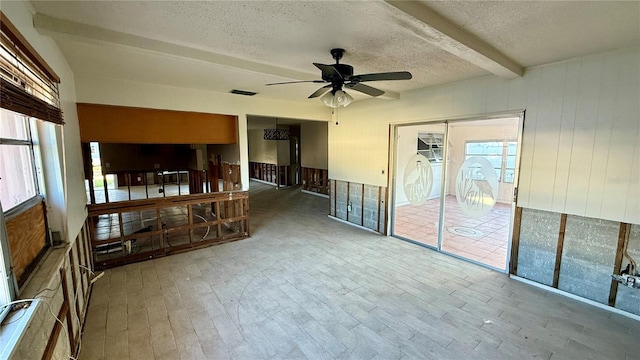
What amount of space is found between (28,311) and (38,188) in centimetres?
123

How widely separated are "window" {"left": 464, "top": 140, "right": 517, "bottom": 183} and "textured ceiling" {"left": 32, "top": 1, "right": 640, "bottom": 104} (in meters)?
1.02

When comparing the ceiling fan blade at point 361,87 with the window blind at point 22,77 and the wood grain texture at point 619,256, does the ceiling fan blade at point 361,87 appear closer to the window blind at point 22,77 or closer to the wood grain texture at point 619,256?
the window blind at point 22,77

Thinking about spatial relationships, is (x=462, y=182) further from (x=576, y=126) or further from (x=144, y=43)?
(x=144, y=43)

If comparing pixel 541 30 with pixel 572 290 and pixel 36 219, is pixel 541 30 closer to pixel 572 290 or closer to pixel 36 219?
pixel 572 290

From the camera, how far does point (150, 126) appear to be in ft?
13.9

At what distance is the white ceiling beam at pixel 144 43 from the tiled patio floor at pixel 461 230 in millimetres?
3280

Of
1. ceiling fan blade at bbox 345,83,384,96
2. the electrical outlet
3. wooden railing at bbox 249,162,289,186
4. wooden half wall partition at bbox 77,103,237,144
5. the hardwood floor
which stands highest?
ceiling fan blade at bbox 345,83,384,96

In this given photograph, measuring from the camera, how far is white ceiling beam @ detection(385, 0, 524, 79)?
1.77 m

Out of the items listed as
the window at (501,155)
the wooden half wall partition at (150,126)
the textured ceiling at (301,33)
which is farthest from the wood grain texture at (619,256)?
Answer: the wooden half wall partition at (150,126)

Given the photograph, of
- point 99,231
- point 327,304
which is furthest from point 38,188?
point 99,231

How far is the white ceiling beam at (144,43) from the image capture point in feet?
6.68

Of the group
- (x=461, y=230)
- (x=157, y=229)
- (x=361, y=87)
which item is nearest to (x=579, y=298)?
(x=461, y=230)

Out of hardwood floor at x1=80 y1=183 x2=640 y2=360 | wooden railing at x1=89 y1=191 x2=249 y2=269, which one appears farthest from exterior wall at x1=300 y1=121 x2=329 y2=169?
hardwood floor at x1=80 y1=183 x2=640 y2=360

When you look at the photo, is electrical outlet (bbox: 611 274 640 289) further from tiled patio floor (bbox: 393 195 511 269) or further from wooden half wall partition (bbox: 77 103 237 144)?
wooden half wall partition (bbox: 77 103 237 144)
